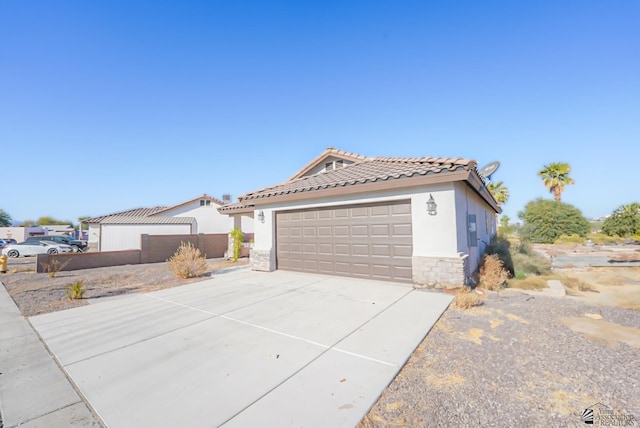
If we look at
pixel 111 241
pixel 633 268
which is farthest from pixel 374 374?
pixel 111 241

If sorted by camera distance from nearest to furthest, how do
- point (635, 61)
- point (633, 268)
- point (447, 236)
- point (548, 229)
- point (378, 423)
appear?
point (378, 423) < point (447, 236) < point (635, 61) < point (633, 268) < point (548, 229)

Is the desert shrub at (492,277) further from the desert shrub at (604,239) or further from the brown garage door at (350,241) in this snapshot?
the desert shrub at (604,239)

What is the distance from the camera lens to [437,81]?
11492 mm

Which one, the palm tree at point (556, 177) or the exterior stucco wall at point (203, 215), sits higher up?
the palm tree at point (556, 177)

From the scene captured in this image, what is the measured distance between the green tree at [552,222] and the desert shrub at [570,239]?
769mm

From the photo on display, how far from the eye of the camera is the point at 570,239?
23.6 metres

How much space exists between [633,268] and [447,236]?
1065 cm

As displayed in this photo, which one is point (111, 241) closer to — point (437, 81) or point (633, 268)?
point (437, 81)

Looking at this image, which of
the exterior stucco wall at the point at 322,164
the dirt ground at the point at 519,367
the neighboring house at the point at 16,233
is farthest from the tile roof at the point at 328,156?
the neighboring house at the point at 16,233

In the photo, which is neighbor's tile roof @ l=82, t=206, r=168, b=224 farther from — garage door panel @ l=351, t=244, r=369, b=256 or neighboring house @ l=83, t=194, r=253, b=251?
garage door panel @ l=351, t=244, r=369, b=256

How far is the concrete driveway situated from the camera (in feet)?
8.21

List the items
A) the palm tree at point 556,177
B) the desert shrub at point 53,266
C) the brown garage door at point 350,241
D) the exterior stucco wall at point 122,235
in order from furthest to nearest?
the palm tree at point 556,177, the exterior stucco wall at point 122,235, the desert shrub at point 53,266, the brown garage door at point 350,241

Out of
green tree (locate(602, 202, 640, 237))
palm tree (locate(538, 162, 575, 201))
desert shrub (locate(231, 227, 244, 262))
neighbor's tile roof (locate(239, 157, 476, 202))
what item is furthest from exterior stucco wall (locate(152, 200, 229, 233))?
green tree (locate(602, 202, 640, 237))

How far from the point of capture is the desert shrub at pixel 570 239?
75.8ft
